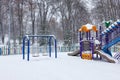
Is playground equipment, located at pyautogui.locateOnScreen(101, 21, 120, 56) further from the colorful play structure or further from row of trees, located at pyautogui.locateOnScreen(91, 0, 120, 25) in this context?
row of trees, located at pyautogui.locateOnScreen(91, 0, 120, 25)

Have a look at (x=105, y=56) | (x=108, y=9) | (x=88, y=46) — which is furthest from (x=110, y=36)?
(x=108, y=9)

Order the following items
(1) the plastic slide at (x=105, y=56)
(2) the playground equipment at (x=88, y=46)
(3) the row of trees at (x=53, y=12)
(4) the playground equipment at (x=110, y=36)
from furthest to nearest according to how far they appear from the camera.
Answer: (3) the row of trees at (x=53, y=12) < (2) the playground equipment at (x=88, y=46) < (4) the playground equipment at (x=110, y=36) < (1) the plastic slide at (x=105, y=56)

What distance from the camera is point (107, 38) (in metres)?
18.5

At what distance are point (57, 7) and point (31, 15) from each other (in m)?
5.09

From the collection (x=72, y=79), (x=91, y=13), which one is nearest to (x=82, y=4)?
(x=91, y=13)

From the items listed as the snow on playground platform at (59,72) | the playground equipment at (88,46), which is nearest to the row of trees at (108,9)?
the playground equipment at (88,46)

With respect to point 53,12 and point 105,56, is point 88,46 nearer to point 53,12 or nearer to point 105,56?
point 105,56

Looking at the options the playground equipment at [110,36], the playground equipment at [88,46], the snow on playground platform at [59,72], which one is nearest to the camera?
the snow on playground platform at [59,72]

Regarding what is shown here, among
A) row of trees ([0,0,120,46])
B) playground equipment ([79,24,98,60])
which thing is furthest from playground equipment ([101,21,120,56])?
row of trees ([0,0,120,46])

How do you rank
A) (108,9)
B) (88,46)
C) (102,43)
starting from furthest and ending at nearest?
(108,9)
(88,46)
(102,43)

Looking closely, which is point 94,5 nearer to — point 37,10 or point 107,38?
point 37,10

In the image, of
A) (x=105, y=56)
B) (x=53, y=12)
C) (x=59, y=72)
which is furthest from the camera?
(x=53, y=12)

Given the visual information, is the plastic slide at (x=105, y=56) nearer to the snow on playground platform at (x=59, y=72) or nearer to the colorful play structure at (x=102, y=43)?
the colorful play structure at (x=102, y=43)

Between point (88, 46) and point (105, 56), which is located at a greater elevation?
point (88, 46)
